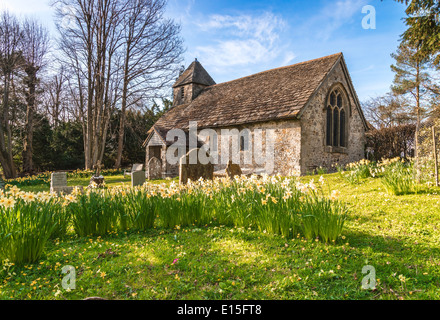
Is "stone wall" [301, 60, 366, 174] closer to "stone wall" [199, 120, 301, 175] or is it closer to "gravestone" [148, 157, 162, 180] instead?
"stone wall" [199, 120, 301, 175]

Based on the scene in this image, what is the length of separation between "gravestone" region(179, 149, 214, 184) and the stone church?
4.93 metres

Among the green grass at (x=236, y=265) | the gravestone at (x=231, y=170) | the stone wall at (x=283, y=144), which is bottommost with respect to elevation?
the green grass at (x=236, y=265)

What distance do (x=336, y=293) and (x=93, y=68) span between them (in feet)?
76.7

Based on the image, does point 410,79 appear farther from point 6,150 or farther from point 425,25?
point 6,150

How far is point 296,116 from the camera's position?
12.1 meters

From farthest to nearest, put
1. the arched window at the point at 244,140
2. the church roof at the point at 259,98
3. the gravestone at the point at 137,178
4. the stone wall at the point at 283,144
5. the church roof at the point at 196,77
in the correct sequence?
the church roof at the point at 196,77 → the arched window at the point at 244,140 → the church roof at the point at 259,98 → the stone wall at the point at 283,144 → the gravestone at the point at 137,178

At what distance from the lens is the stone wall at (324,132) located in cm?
1279

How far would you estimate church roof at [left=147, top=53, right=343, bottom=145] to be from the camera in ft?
43.4

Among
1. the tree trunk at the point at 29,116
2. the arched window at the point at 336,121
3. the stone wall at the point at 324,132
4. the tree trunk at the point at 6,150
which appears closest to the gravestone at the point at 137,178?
the stone wall at the point at 324,132

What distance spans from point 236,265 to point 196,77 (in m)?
21.8

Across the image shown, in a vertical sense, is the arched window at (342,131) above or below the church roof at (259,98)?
below

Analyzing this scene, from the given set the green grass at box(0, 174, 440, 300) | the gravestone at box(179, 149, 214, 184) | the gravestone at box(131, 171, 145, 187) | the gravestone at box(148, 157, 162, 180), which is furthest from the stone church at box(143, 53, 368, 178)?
the green grass at box(0, 174, 440, 300)

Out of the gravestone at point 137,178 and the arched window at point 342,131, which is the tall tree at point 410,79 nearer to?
the arched window at point 342,131

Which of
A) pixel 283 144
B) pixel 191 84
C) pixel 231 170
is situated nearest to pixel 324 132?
pixel 283 144
